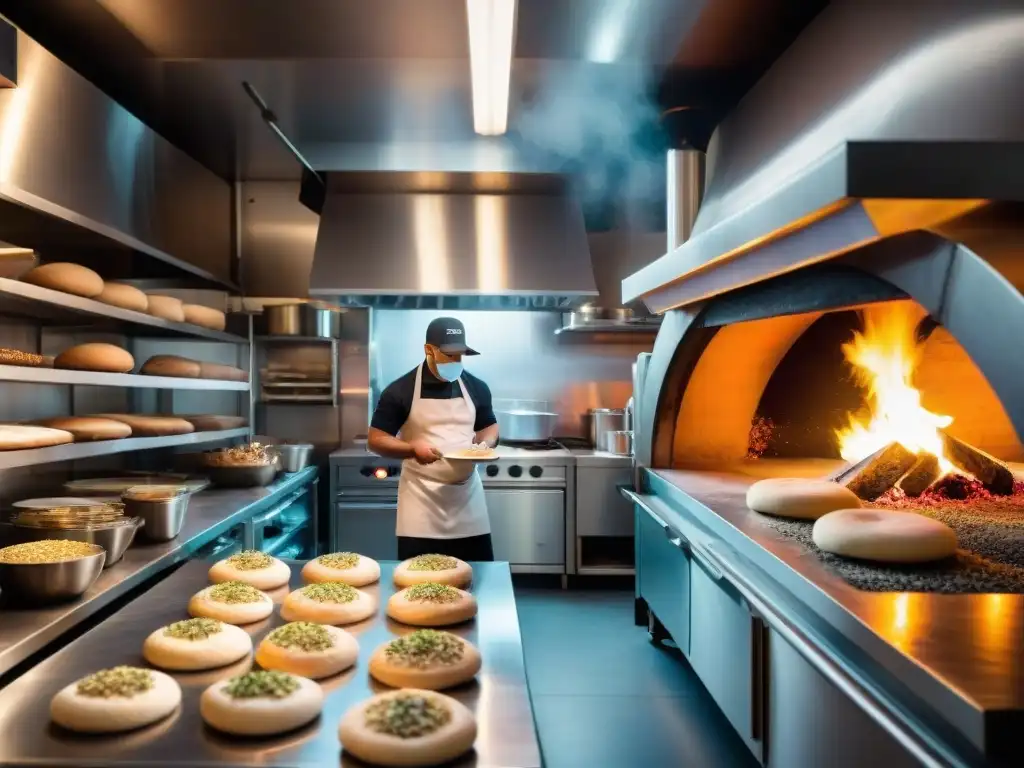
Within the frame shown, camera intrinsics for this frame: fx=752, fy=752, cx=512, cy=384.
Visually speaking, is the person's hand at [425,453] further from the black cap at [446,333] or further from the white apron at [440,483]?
the black cap at [446,333]

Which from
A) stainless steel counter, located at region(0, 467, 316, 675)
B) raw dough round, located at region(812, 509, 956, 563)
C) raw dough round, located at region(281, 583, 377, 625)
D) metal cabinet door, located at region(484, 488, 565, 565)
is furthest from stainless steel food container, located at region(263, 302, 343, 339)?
raw dough round, located at region(812, 509, 956, 563)

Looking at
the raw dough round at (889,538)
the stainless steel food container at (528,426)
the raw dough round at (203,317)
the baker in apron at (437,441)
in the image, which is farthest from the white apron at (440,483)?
the raw dough round at (889,538)

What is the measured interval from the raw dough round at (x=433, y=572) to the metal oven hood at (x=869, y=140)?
113 centimetres

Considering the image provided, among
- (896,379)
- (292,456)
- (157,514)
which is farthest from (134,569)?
(896,379)

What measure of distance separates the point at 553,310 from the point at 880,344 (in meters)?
2.66

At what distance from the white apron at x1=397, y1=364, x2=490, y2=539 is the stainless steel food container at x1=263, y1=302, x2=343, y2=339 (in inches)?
62.0

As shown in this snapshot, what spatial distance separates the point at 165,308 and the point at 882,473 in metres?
3.06

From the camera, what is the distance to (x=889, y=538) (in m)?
1.81

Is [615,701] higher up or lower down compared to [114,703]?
lower down

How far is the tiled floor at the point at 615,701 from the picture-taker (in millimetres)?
2574

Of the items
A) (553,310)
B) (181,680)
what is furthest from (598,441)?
(181,680)

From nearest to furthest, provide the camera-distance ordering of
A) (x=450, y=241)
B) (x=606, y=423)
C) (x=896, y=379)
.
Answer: (x=896, y=379) < (x=450, y=241) < (x=606, y=423)

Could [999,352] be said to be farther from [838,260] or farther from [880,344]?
[880,344]

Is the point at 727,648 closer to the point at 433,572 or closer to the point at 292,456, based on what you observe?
the point at 433,572
